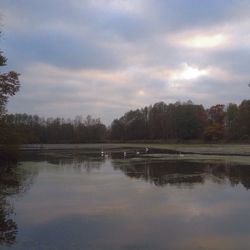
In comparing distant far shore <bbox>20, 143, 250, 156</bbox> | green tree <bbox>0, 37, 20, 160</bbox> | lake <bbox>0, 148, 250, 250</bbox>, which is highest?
green tree <bbox>0, 37, 20, 160</bbox>

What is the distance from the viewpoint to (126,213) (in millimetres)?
19062

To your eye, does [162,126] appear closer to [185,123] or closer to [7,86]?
[185,123]

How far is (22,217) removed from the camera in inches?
719

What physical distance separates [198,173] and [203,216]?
57.9ft

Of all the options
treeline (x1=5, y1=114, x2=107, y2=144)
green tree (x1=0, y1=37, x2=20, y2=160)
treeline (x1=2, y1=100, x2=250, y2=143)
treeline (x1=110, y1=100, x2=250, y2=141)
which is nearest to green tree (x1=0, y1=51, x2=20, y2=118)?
green tree (x1=0, y1=37, x2=20, y2=160)

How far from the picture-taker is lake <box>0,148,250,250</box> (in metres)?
14.2

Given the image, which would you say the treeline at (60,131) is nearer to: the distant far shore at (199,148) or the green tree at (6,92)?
the distant far shore at (199,148)

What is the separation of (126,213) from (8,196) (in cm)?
765

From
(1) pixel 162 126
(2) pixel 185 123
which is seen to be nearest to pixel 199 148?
(2) pixel 185 123

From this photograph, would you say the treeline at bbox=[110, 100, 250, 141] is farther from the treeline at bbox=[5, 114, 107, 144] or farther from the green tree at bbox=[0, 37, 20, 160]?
the green tree at bbox=[0, 37, 20, 160]

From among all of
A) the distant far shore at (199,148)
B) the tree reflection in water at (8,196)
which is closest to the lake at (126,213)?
the tree reflection in water at (8,196)

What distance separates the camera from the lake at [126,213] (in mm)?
14164

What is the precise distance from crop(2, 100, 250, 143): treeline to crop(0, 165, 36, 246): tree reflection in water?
75170 mm

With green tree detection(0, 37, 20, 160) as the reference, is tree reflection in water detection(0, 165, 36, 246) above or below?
below
